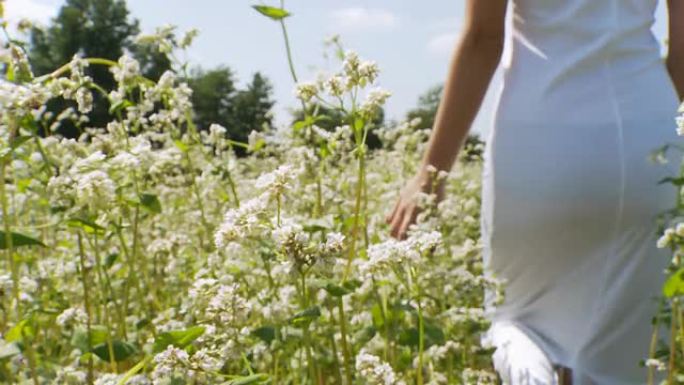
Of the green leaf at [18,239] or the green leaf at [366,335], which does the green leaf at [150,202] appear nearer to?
the green leaf at [18,239]

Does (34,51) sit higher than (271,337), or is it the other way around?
(34,51)

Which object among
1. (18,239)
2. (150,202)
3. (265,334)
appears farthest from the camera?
(150,202)

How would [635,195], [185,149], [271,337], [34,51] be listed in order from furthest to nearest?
[34,51]
[185,149]
[635,195]
[271,337]

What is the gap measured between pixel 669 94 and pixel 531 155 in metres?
0.36

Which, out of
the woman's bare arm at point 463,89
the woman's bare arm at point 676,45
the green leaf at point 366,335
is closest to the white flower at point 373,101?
the woman's bare arm at point 463,89

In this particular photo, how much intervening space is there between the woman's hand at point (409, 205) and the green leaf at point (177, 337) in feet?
3.15

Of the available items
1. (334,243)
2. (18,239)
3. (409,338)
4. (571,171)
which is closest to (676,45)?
(571,171)

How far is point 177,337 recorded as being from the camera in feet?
5.95

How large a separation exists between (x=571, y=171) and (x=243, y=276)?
1029 mm

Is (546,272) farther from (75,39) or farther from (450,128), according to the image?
(75,39)

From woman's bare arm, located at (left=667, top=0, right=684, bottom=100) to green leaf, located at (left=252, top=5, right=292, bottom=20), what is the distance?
98 centimetres

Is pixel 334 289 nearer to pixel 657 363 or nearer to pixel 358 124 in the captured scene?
pixel 358 124

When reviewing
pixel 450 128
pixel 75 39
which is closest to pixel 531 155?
pixel 450 128

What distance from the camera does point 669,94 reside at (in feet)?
8.23
